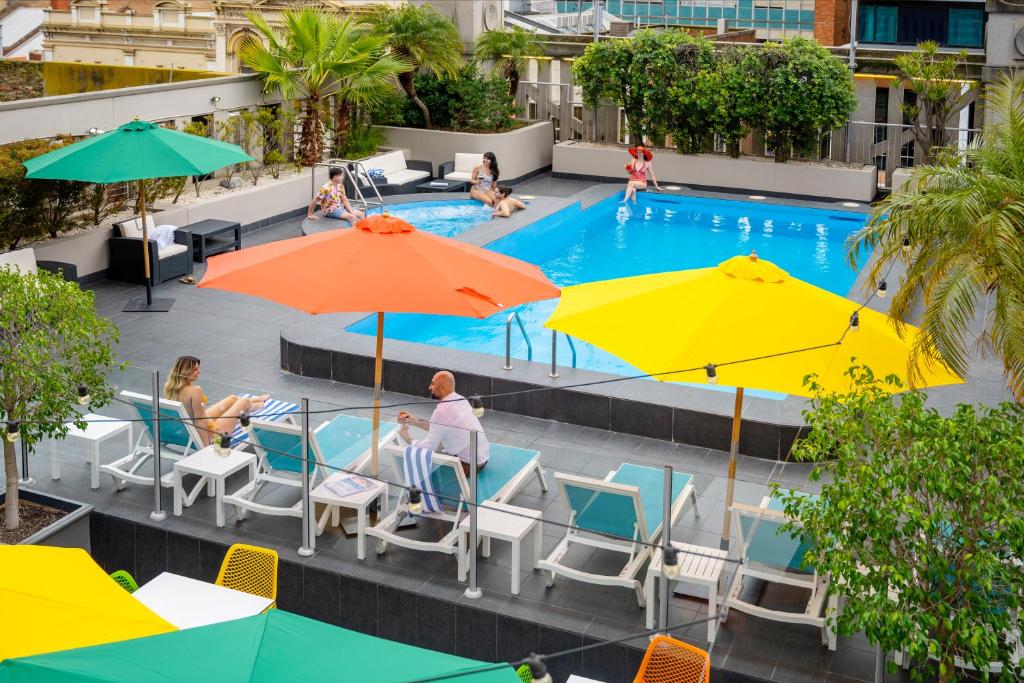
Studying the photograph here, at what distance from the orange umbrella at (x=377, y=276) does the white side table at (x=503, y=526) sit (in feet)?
3.34

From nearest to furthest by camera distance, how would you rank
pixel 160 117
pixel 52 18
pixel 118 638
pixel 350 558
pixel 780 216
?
pixel 118 638 < pixel 350 558 < pixel 160 117 < pixel 780 216 < pixel 52 18

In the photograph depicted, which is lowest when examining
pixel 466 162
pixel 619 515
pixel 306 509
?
pixel 306 509

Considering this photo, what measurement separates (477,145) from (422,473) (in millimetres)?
15071

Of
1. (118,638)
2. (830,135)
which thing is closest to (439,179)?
(830,135)

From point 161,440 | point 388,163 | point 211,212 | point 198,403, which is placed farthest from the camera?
point 388,163

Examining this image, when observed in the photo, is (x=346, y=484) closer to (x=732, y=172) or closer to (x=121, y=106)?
(x=121, y=106)

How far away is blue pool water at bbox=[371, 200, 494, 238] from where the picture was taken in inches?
760

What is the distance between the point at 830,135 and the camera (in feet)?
72.9

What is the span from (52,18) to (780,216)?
71901 millimetres

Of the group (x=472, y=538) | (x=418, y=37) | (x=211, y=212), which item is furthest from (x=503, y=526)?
(x=418, y=37)

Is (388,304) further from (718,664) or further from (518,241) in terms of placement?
(518,241)

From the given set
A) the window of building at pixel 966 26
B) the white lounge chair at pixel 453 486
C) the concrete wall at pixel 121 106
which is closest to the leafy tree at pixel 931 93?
the concrete wall at pixel 121 106

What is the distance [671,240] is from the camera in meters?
20.0

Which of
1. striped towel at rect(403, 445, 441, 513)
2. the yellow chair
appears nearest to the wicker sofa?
striped towel at rect(403, 445, 441, 513)
